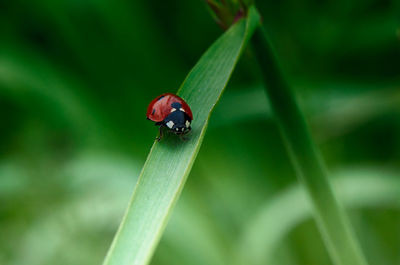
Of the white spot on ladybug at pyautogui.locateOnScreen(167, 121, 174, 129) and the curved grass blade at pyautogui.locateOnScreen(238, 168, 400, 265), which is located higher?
the curved grass blade at pyautogui.locateOnScreen(238, 168, 400, 265)

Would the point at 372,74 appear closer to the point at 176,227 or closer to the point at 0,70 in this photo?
the point at 176,227

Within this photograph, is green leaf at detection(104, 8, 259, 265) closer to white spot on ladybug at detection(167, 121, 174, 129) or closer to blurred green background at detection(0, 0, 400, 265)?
white spot on ladybug at detection(167, 121, 174, 129)

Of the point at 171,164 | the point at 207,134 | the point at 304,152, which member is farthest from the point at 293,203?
the point at 171,164

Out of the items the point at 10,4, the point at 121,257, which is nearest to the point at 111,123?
the point at 10,4

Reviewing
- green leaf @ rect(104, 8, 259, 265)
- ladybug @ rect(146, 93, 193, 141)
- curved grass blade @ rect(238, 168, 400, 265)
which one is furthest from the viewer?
curved grass blade @ rect(238, 168, 400, 265)

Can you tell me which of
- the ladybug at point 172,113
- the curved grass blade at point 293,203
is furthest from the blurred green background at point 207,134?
the ladybug at point 172,113

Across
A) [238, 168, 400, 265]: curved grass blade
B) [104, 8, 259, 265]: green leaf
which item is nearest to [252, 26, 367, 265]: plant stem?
[104, 8, 259, 265]: green leaf

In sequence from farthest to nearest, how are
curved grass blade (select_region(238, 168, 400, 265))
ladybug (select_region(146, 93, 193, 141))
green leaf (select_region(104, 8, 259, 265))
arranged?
curved grass blade (select_region(238, 168, 400, 265)), ladybug (select_region(146, 93, 193, 141)), green leaf (select_region(104, 8, 259, 265))
